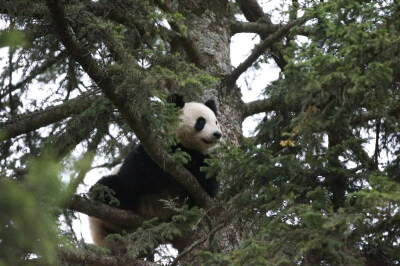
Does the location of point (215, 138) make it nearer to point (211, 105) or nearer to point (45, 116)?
point (211, 105)

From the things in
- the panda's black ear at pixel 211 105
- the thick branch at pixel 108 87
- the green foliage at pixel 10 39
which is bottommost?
the green foliage at pixel 10 39

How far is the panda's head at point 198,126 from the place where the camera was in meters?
7.82

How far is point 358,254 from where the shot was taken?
16.8ft

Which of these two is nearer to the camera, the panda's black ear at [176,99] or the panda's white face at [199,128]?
the panda's black ear at [176,99]

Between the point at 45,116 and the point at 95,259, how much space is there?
206cm

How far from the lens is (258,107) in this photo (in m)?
8.55

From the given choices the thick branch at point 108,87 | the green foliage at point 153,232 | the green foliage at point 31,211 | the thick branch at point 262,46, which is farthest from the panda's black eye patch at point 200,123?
the green foliage at point 31,211

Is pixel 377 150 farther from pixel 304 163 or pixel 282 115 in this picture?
pixel 282 115

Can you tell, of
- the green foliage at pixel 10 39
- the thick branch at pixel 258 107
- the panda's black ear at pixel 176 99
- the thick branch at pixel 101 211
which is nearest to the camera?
the green foliage at pixel 10 39

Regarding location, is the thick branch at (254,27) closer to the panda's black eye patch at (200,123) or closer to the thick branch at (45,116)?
the panda's black eye patch at (200,123)

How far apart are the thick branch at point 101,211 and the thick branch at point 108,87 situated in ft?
2.81

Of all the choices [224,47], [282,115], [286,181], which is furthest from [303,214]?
[224,47]

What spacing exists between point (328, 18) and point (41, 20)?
101 inches

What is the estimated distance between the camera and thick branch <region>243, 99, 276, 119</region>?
8406 mm
